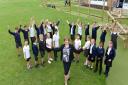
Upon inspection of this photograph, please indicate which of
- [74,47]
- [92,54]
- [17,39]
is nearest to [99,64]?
[92,54]

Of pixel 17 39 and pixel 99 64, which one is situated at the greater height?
pixel 17 39

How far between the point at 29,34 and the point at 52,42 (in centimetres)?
337

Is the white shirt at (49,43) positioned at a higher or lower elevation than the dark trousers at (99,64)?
higher

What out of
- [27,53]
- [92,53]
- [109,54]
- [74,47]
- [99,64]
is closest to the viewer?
[109,54]

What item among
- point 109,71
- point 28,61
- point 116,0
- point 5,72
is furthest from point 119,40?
point 116,0

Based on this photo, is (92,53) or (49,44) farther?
(49,44)

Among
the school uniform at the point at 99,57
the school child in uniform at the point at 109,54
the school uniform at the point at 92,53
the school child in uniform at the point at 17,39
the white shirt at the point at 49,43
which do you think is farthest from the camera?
the school child in uniform at the point at 17,39

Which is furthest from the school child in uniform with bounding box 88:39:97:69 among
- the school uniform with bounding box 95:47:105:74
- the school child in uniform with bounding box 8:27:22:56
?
the school child in uniform with bounding box 8:27:22:56

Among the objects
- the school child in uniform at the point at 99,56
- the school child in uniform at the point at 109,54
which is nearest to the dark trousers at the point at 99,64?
the school child in uniform at the point at 99,56

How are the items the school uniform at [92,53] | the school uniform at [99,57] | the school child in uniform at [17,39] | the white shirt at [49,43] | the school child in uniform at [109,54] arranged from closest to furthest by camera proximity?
the school child in uniform at [109,54]
the school uniform at [99,57]
the school uniform at [92,53]
the white shirt at [49,43]
the school child in uniform at [17,39]

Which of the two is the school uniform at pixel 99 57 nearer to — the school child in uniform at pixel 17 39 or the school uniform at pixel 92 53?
the school uniform at pixel 92 53

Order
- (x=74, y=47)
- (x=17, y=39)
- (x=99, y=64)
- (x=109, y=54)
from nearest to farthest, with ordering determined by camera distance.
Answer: (x=109, y=54) → (x=74, y=47) → (x=99, y=64) → (x=17, y=39)

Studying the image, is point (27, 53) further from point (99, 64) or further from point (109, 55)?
point (109, 55)

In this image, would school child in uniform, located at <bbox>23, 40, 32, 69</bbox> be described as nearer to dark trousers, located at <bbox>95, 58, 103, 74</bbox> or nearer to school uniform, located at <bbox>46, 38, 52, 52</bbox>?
school uniform, located at <bbox>46, 38, 52, 52</bbox>
